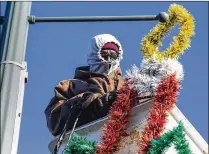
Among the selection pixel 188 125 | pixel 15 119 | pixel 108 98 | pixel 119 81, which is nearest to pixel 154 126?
pixel 188 125

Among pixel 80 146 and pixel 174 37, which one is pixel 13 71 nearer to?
pixel 80 146

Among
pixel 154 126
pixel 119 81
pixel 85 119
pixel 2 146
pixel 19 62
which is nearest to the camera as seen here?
pixel 2 146

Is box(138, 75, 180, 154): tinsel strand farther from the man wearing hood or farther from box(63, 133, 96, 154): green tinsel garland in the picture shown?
the man wearing hood

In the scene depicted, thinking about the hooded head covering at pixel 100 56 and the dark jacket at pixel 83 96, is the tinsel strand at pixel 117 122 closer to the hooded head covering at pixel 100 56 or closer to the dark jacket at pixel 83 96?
the dark jacket at pixel 83 96

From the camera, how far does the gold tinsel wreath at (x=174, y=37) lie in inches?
220

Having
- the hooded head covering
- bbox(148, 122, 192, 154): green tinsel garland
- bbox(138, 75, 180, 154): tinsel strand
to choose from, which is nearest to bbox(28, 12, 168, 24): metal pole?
bbox(138, 75, 180, 154): tinsel strand

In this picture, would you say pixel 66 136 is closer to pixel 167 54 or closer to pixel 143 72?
pixel 143 72

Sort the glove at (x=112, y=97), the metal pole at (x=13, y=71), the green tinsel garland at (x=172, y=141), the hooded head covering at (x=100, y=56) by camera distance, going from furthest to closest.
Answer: the hooded head covering at (x=100, y=56), the glove at (x=112, y=97), the green tinsel garland at (x=172, y=141), the metal pole at (x=13, y=71)

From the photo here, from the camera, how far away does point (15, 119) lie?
396 cm

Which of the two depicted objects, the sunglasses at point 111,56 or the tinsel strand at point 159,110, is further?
the sunglasses at point 111,56

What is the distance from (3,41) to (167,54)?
1.88 m

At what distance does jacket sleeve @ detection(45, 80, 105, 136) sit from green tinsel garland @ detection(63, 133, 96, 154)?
25.1 inches

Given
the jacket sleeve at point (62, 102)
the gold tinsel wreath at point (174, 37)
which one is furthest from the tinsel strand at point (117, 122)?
the gold tinsel wreath at point (174, 37)

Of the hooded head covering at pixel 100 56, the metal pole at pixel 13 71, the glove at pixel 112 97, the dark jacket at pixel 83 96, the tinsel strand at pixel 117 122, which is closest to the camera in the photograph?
the metal pole at pixel 13 71
